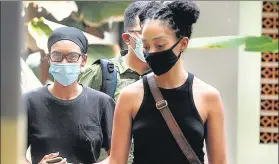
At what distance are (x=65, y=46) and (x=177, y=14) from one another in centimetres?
51

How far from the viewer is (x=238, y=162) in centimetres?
223

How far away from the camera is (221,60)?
223 centimetres

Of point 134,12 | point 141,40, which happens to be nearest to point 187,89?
point 141,40

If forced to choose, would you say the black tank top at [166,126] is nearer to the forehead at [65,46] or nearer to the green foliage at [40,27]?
the forehead at [65,46]

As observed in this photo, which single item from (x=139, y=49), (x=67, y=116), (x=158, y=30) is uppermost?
(x=158, y=30)

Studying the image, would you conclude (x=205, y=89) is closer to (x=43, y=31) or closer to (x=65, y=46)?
(x=65, y=46)

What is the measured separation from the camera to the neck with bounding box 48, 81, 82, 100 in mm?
2188

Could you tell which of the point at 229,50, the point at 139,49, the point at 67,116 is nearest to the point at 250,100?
the point at 229,50

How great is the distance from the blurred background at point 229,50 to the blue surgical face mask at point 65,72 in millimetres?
46

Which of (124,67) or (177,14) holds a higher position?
(177,14)

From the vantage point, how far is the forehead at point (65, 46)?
7.07 ft

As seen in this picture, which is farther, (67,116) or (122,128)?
(67,116)

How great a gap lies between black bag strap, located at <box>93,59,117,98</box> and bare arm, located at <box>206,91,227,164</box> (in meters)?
0.42

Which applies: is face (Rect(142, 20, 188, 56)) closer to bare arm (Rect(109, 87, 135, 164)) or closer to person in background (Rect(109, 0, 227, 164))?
person in background (Rect(109, 0, 227, 164))
